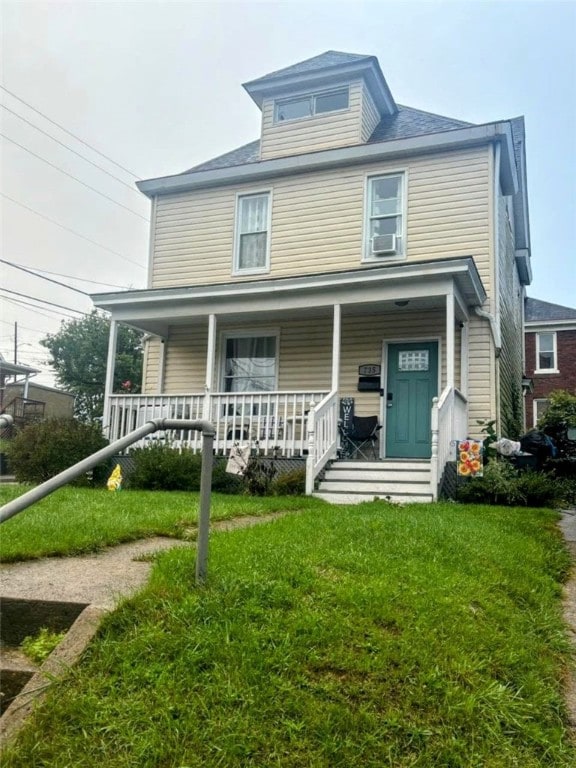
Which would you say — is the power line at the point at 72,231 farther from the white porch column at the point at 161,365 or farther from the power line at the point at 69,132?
the white porch column at the point at 161,365

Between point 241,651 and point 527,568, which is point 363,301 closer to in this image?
point 527,568

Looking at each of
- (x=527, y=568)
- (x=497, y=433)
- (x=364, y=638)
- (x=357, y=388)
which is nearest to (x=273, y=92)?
(x=357, y=388)

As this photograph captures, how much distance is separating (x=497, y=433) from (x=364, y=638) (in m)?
8.64

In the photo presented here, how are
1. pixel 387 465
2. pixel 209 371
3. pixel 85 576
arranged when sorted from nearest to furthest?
pixel 85 576
pixel 387 465
pixel 209 371

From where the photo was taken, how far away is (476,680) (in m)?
2.35

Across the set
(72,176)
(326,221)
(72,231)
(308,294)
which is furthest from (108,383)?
(72,231)

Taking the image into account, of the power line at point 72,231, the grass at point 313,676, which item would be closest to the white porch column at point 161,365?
the power line at point 72,231

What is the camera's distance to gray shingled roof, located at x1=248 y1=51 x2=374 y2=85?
12453 millimetres

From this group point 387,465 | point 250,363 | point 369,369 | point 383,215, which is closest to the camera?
point 387,465

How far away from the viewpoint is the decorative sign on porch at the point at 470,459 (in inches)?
344

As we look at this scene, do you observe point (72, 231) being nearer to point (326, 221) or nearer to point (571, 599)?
point (326, 221)

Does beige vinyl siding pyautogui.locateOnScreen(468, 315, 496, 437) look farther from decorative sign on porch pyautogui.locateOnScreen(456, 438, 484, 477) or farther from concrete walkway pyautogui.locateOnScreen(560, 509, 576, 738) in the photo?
concrete walkway pyautogui.locateOnScreen(560, 509, 576, 738)

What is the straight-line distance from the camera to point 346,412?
11.0 metres

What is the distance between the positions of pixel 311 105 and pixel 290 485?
8.62 metres
